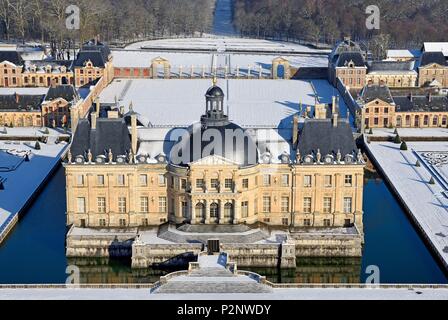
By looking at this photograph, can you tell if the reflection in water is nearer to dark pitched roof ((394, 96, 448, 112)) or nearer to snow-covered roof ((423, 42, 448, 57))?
dark pitched roof ((394, 96, 448, 112))

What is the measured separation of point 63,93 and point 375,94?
3348cm

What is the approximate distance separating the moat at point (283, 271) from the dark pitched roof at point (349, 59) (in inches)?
2034

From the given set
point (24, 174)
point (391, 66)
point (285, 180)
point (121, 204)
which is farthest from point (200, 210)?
point (391, 66)

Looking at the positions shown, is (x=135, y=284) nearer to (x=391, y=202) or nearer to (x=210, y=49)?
(x=391, y=202)

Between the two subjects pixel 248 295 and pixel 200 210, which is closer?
pixel 248 295

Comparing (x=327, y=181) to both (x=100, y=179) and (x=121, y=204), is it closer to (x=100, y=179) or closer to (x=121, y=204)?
(x=121, y=204)

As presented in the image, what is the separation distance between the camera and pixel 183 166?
58.2 metres

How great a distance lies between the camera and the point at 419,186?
71562 millimetres

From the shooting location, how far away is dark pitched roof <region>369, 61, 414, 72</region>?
118188mm

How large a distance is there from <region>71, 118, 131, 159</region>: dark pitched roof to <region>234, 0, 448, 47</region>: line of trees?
Result: 97631 mm

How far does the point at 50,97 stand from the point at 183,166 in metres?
41.4

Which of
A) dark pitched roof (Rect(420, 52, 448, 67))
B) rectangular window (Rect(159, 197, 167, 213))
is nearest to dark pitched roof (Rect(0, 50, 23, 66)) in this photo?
dark pitched roof (Rect(420, 52, 448, 67))
